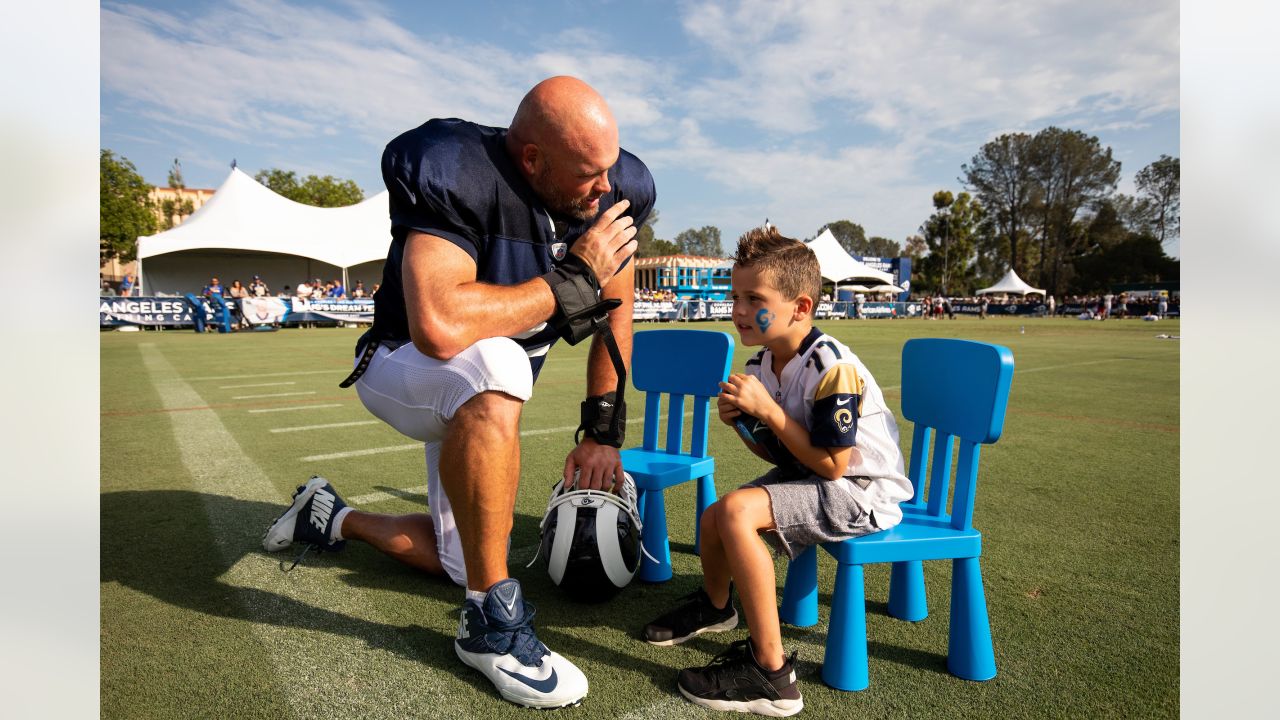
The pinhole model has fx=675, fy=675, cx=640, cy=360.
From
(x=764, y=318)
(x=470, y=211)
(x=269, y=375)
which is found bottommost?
(x=269, y=375)

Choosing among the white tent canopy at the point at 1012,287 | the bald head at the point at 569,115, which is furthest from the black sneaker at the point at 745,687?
the white tent canopy at the point at 1012,287

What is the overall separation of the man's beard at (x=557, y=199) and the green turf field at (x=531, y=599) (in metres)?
1.47

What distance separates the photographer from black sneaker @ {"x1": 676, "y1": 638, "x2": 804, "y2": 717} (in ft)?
6.03

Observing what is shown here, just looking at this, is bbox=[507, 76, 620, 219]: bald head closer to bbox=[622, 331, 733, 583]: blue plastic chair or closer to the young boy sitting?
the young boy sitting

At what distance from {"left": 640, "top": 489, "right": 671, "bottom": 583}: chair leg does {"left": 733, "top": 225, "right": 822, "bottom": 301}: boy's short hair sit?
104 cm

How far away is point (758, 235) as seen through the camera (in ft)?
7.55

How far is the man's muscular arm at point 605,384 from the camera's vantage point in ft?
8.60

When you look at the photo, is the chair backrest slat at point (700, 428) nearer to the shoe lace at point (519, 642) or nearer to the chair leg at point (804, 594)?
the chair leg at point (804, 594)

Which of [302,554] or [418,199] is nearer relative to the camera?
[418,199]

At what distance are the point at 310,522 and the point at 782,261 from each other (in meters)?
2.29

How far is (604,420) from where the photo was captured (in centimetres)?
265

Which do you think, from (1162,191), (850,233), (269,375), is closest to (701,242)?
(850,233)

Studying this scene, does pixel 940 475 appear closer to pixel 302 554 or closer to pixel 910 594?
pixel 910 594

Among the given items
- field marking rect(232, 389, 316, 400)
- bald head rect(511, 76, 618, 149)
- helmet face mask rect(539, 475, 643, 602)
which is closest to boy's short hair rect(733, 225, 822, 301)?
bald head rect(511, 76, 618, 149)
